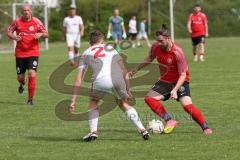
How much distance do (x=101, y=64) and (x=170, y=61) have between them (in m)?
1.34

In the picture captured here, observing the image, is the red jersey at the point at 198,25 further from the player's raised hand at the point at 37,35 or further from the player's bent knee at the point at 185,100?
the player's bent knee at the point at 185,100

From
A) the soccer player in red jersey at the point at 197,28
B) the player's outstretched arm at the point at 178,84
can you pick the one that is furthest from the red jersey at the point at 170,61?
the soccer player in red jersey at the point at 197,28

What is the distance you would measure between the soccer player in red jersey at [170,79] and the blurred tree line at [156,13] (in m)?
53.2

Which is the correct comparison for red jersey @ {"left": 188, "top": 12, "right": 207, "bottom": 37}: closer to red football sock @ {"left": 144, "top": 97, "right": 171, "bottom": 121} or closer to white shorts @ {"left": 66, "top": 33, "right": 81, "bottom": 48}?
white shorts @ {"left": 66, "top": 33, "right": 81, "bottom": 48}

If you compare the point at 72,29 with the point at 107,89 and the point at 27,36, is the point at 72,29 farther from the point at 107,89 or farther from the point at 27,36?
the point at 107,89

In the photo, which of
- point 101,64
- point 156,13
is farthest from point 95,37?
point 156,13

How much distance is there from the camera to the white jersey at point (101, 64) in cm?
1008

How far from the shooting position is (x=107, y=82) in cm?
1007

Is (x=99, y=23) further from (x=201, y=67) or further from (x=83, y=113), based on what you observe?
(x=83, y=113)

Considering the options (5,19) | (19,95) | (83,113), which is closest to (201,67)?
(19,95)

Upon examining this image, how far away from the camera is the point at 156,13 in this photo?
241ft

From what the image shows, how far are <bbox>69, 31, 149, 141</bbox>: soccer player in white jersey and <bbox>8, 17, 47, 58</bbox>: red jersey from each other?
5.02 m

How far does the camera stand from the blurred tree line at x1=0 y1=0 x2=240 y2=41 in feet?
219

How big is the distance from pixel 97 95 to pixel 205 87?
7.63 meters
